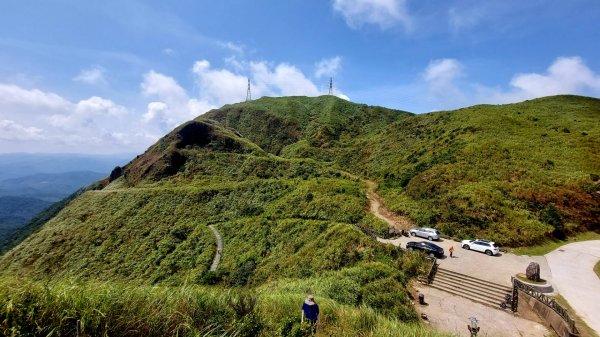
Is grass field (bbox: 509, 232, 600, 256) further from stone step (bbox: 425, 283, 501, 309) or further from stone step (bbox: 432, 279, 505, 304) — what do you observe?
stone step (bbox: 425, 283, 501, 309)

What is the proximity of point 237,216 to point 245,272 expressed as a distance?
1849cm

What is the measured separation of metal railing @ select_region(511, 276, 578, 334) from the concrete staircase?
0.80 m

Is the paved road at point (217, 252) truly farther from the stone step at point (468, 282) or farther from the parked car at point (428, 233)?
the stone step at point (468, 282)

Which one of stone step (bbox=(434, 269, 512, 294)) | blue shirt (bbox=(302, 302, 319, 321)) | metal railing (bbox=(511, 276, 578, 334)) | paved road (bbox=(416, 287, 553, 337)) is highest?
blue shirt (bbox=(302, 302, 319, 321))

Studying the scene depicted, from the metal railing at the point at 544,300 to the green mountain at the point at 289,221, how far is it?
6393 mm

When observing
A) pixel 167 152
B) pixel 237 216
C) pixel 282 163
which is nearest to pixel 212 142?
pixel 167 152

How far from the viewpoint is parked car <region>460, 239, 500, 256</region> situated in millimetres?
28688

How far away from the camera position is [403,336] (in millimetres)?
7422

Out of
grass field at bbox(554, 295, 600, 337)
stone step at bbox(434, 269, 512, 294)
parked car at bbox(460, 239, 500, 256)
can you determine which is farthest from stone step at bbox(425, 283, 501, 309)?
parked car at bbox(460, 239, 500, 256)

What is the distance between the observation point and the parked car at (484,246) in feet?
94.1

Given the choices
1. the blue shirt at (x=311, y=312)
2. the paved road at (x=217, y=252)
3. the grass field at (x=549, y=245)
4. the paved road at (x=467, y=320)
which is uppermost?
the blue shirt at (x=311, y=312)

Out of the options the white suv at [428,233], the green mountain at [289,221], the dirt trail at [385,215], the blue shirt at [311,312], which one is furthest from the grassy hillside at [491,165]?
the blue shirt at [311,312]

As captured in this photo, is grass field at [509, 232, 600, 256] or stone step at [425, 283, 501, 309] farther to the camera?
grass field at [509, 232, 600, 256]

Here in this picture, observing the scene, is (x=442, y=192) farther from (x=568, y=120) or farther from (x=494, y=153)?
(x=568, y=120)
